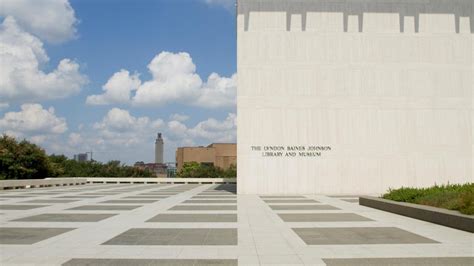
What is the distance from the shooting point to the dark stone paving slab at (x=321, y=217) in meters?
14.5

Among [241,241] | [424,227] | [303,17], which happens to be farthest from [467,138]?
[241,241]

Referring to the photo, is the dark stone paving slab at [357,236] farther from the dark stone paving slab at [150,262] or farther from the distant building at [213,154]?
the distant building at [213,154]

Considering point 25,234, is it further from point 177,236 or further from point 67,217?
point 177,236

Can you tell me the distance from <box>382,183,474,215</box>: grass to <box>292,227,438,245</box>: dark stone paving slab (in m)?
2.51

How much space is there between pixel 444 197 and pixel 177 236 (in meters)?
10.4

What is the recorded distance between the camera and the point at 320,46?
3005 cm

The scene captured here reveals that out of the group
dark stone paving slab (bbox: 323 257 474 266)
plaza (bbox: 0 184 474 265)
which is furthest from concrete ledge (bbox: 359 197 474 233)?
dark stone paving slab (bbox: 323 257 474 266)

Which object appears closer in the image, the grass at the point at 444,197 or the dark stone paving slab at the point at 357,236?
the dark stone paving slab at the point at 357,236

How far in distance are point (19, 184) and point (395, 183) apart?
31.6 m

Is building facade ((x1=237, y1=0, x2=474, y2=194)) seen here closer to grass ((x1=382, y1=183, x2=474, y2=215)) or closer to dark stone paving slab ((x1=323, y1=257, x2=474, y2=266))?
grass ((x1=382, y1=183, x2=474, y2=215))

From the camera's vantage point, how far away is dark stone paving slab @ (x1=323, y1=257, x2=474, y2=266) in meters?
7.95

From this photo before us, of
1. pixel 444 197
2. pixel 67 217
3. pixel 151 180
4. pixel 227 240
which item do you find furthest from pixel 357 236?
pixel 151 180

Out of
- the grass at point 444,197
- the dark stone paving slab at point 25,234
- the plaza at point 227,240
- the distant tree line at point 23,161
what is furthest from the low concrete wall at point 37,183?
the grass at point 444,197

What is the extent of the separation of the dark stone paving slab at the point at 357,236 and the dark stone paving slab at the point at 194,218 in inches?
128
